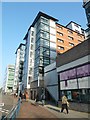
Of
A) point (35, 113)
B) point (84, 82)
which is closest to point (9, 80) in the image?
point (35, 113)

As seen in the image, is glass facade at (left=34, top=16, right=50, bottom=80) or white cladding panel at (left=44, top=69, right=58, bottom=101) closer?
white cladding panel at (left=44, top=69, right=58, bottom=101)

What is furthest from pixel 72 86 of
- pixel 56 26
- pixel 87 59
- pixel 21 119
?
pixel 56 26

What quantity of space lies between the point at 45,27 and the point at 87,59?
28.1 m

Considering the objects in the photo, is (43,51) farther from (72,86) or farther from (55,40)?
(72,86)

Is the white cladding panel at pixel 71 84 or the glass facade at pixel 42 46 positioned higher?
the glass facade at pixel 42 46

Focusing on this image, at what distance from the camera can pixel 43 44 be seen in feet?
120

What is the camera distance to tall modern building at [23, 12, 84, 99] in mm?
35434

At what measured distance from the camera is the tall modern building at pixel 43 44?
35434 millimetres

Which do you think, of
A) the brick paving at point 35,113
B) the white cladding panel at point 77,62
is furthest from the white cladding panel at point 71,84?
the brick paving at point 35,113

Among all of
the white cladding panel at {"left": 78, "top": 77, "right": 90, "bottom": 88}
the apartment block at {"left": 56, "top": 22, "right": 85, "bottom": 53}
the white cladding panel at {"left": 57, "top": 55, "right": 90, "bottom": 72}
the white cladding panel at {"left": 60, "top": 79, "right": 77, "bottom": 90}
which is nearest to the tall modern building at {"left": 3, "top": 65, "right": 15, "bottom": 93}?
the apartment block at {"left": 56, "top": 22, "right": 85, "bottom": 53}

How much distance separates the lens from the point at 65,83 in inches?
659

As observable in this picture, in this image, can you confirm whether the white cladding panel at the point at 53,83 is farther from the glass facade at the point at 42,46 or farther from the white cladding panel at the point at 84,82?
the glass facade at the point at 42,46

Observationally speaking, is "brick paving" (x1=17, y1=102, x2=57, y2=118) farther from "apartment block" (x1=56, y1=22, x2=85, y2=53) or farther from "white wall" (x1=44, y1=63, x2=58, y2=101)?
"apartment block" (x1=56, y1=22, x2=85, y2=53)

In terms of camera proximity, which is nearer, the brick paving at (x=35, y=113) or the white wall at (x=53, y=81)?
the brick paving at (x=35, y=113)
